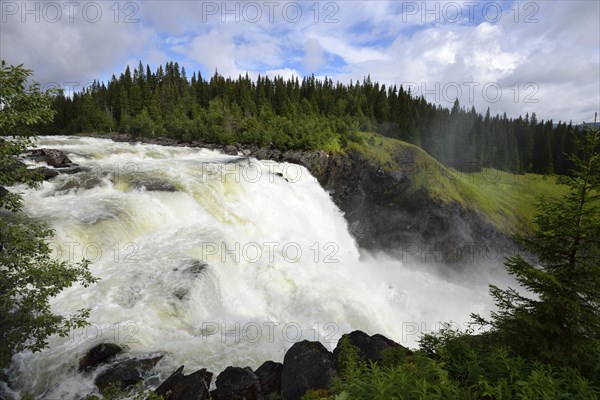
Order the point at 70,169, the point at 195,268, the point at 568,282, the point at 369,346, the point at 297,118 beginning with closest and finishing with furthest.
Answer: the point at 568,282 < the point at 369,346 < the point at 195,268 < the point at 70,169 < the point at 297,118

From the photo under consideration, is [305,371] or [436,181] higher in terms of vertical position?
[436,181]

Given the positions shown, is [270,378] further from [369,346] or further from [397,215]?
[397,215]

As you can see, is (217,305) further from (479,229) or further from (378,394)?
(479,229)

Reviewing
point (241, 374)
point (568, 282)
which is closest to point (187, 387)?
point (241, 374)

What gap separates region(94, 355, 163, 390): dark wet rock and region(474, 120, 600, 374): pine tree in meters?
11.5

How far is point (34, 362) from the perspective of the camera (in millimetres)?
12242

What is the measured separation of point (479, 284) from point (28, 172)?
5201 centimetres

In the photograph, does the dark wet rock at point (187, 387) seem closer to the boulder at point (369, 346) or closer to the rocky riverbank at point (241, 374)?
the rocky riverbank at point (241, 374)

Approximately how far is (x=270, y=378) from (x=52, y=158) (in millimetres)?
29746

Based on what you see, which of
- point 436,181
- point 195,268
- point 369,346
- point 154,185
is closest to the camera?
point 369,346

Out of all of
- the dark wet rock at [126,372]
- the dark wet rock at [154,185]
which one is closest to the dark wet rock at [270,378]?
the dark wet rock at [126,372]

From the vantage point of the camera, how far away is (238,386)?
10.6 meters

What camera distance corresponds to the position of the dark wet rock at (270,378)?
11.0m

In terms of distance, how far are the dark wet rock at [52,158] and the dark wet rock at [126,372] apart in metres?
24.9
